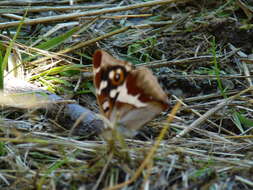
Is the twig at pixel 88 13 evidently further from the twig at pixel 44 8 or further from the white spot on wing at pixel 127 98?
the white spot on wing at pixel 127 98

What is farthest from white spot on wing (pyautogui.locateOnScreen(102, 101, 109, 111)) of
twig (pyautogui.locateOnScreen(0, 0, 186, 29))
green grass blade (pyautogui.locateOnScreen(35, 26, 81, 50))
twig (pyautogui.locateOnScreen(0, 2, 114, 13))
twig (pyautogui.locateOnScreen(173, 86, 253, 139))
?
twig (pyautogui.locateOnScreen(0, 2, 114, 13))

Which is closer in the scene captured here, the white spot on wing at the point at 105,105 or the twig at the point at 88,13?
the white spot on wing at the point at 105,105

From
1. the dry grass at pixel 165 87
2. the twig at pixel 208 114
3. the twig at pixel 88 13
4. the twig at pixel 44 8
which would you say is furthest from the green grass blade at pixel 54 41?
the twig at pixel 208 114

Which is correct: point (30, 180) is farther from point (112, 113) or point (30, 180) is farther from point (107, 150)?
point (112, 113)

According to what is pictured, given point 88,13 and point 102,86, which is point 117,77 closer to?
point 102,86

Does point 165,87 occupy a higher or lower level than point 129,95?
lower

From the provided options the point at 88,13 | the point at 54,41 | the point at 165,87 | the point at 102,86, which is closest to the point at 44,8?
the point at 88,13

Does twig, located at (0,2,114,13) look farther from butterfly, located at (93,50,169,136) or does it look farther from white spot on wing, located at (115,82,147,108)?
white spot on wing, located at (115,82,147,108)
